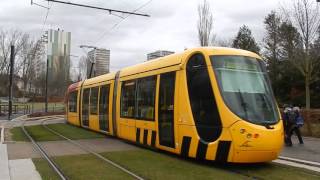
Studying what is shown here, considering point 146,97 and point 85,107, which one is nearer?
point 146,97

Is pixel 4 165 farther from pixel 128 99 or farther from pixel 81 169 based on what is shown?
pixel 128 99

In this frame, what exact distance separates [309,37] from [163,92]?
55.8 ft

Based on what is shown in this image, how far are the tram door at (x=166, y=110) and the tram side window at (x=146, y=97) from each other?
0.61 m

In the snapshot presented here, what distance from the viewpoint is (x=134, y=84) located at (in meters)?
17.3

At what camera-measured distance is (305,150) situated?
52.4 ft

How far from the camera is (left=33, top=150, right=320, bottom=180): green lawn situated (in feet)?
34.7

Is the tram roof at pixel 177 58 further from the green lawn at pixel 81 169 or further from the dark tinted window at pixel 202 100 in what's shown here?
the green lawn at pixel 81 169

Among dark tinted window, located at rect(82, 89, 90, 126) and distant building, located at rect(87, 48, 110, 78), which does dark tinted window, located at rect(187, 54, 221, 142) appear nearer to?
dark tinted window, located at rect(82, 89, 90, 126)

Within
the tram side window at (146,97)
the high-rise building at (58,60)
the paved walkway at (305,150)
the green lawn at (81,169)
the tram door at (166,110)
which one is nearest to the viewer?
the green lawn at (81,169)

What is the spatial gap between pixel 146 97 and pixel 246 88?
15.1 feet

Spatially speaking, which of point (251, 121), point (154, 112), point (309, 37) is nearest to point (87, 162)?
point (154, 112)

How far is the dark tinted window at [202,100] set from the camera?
11719 millimetres

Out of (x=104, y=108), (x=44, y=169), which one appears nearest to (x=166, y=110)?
(x=44, y=169)

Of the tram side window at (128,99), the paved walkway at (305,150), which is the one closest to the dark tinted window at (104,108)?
the tram side window at (128,99)
